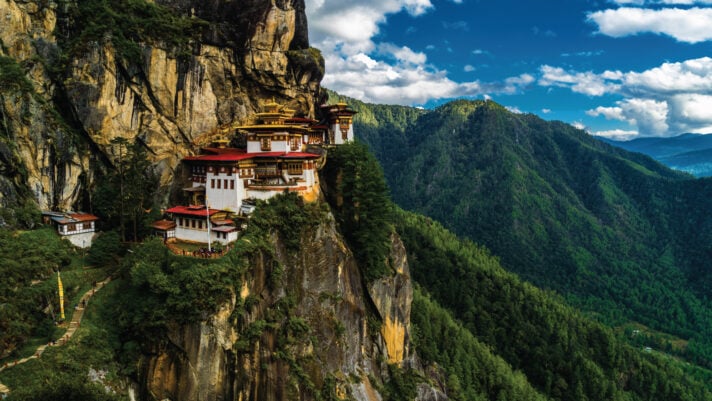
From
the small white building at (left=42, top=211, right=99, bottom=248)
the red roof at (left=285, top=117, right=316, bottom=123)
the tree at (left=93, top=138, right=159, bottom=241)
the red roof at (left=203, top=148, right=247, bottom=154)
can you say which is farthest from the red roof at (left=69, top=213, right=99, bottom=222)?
the red roof at (left=285, top=117, right=316, bottom=123)

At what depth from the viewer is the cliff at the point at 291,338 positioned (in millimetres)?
38781

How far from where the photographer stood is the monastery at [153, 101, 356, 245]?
4931 cm

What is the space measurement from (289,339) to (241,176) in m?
19.6

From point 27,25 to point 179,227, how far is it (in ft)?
96.2

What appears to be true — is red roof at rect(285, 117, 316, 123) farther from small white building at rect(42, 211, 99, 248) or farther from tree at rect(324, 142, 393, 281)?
small white building at rect(42, 211, 99, 248)

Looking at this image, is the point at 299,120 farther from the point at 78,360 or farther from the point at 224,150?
the point at 78,360

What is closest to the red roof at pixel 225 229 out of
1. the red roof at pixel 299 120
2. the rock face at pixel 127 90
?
the rock face at pixel 127 90

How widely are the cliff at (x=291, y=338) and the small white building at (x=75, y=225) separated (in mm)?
18780

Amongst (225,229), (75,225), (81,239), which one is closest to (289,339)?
(225,229)

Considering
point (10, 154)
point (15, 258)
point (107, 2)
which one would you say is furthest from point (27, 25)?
point (15, 258)

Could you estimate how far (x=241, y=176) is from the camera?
5306 centimetres

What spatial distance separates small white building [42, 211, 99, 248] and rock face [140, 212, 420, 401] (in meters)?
19.0

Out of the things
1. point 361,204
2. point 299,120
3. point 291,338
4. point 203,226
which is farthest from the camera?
Result: point 299,120

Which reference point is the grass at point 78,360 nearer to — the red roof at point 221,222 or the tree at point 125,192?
the red roof at point 221,222
